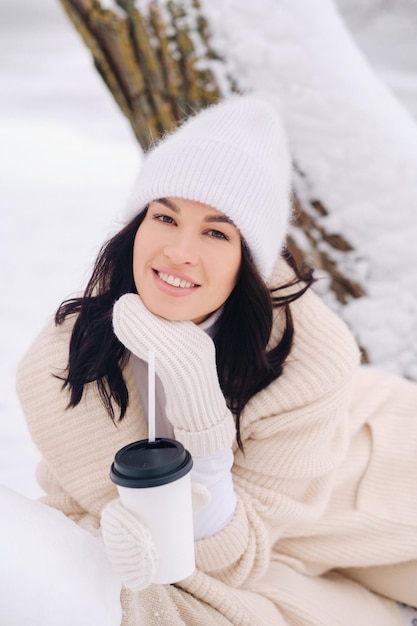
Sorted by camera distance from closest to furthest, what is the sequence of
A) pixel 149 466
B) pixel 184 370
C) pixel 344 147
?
pixel 149 466 < pixel 184 370 < pixel 344 147

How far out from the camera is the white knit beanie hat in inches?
49.2

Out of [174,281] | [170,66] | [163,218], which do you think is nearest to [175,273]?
[174,281]

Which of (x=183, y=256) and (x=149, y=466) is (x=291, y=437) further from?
(x=149, y=466)

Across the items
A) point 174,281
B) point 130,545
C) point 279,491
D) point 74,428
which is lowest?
point 279,491

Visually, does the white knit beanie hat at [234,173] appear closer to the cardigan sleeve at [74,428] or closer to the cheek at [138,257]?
the cheek at [138,257]

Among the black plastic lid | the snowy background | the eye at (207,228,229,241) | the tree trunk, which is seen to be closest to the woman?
the eye at (207,228,229,241)

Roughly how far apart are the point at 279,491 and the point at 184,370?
1.54 ft

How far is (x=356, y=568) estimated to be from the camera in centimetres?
170

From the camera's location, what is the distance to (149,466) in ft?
3.03

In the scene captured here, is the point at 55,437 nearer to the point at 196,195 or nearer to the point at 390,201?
the point at 196,195

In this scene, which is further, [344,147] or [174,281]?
[344,147]

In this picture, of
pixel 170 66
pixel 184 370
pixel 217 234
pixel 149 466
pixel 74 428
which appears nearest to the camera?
pixel 149 466

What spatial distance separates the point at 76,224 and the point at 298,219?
2743 mm

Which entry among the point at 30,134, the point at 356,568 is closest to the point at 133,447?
the point at 356,568
